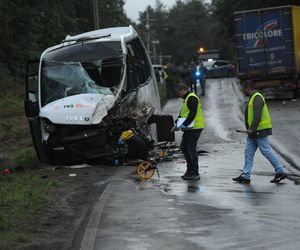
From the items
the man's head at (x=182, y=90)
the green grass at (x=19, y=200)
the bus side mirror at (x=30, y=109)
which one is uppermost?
the man's head at (x=182, y=90)

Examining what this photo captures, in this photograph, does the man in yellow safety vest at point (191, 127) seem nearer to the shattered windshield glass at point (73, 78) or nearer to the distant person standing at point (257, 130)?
the distant person standing at point (257, 130)

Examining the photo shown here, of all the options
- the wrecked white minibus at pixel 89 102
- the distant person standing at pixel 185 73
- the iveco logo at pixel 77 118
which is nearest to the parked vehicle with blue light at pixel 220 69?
the distant person standing at pixel 185 73

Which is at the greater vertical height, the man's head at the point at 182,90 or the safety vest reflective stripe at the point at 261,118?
the man's head at the point at 182,90

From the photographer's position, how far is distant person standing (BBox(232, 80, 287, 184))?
10.5 m

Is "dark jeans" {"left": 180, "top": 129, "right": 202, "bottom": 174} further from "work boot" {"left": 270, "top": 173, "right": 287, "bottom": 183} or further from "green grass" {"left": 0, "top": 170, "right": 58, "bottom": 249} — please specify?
"green grass" {"left": 0, "top": 170, "right": 58, "bottom": 249}

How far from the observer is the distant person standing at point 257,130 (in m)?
10.5

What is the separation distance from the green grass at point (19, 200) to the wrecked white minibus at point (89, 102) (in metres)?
1.07

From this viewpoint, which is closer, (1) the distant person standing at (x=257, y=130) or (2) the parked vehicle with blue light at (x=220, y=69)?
(1) the distant person standing at (x=257, y=130)

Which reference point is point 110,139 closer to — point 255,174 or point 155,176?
point 155,176

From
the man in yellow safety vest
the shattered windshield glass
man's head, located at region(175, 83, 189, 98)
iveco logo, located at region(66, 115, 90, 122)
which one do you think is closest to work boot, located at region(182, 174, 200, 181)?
the man in yellow safety vest

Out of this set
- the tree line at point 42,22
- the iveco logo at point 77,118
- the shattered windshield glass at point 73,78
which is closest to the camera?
the iveco logo at point 77,118

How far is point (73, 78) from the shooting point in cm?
1406

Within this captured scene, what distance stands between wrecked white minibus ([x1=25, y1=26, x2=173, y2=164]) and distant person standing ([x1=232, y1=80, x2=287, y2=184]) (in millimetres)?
3180

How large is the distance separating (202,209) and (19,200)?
2781 mm
